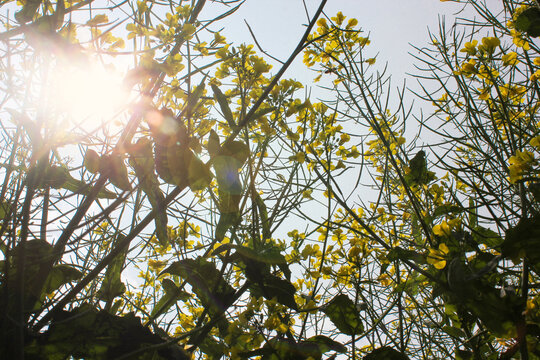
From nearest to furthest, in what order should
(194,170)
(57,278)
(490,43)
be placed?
(194,170) → (57,278) → (490,43)

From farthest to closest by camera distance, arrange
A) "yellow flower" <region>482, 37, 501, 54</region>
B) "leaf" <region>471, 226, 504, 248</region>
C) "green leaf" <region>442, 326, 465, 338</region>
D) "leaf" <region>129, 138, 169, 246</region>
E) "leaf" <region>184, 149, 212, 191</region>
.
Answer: "yellow flower" <region>482, 37, 501, 54</region> → "green leaf" <region>442, 326, 465, 338</region> → "leaf" <region>471, 226, 504, 248</region> → "leaf" <region>129, 138, 169, 246</region> → "leaf" <region>184, 149, 212, 191</region>

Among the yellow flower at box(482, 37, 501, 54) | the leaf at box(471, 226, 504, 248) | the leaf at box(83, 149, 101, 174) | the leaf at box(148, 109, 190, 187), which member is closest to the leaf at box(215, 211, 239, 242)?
the leaf at box(148, 109, 190, 187)

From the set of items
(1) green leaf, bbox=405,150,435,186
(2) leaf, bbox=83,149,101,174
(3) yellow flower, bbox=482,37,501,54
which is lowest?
(1) green leaf, bbox=405,150,435,186

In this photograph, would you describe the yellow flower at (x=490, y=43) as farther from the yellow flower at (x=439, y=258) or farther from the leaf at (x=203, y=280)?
the leaf at (x=203, y=280)

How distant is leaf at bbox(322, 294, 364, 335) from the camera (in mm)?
752

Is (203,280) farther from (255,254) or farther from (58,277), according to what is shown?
(58,277)

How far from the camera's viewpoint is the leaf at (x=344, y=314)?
75 cm

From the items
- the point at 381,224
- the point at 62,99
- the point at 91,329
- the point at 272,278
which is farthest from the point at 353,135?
the point at 91,329

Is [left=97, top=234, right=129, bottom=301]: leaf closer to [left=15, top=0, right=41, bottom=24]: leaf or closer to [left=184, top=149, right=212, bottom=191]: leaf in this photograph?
[left=184, top=149, right=212, bottom=191]: leaf

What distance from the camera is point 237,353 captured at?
0.74 m

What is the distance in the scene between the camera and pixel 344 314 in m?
0.76

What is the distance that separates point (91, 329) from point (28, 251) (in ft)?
0.62

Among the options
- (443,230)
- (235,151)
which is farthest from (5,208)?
(443,230)

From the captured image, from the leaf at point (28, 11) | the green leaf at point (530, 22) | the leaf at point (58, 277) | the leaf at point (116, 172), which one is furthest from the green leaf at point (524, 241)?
the leaf at point (28, 11)
